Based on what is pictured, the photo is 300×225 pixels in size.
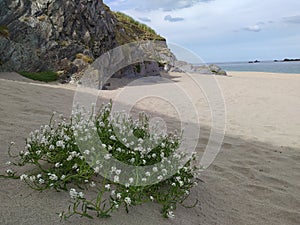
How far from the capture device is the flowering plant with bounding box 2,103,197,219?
2.01 metres

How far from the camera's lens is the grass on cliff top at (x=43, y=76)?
10566 millimetres

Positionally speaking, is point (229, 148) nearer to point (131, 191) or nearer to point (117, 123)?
point (117, 123)

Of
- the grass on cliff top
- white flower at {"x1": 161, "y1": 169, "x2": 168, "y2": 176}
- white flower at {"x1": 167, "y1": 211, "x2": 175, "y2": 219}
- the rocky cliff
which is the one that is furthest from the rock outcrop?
white flower at {"x1": 167, "y1": 211, "x2": 175, "y2": 219}

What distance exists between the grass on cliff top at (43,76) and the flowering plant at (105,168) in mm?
8777

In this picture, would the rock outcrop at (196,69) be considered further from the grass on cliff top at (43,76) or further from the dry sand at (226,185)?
the dry sand at (226,185)

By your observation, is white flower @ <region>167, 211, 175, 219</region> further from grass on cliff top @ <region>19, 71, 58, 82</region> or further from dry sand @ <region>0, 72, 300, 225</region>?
grass on cliff top @ <region>19, 71, 58, 82</region>

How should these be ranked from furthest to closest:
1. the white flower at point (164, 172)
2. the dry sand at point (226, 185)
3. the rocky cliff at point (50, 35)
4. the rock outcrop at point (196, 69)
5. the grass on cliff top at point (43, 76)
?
the rock outcrop at point (196, 69), the rocky cliff at point (50, 35), the grass on cliff top at point (43, 76), the white flower at point (164, 172), the dry sand at point (226, 185)

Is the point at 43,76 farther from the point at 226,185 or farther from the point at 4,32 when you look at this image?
the point at 226,185

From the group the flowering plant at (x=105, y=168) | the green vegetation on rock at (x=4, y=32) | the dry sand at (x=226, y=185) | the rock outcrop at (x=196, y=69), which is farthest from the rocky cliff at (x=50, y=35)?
the rock outcrop at (x=196, y=69)

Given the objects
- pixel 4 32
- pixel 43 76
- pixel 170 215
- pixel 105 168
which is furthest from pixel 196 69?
pixel 170 215

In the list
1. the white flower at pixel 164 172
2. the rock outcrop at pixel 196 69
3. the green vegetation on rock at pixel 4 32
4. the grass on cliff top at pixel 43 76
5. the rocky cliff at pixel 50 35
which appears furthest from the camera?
the rock outcrop at pixel 196 69

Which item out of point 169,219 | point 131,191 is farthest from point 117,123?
point 169,219

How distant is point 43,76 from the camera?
1088cm

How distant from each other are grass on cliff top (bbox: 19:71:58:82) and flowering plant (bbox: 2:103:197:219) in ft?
28.8
